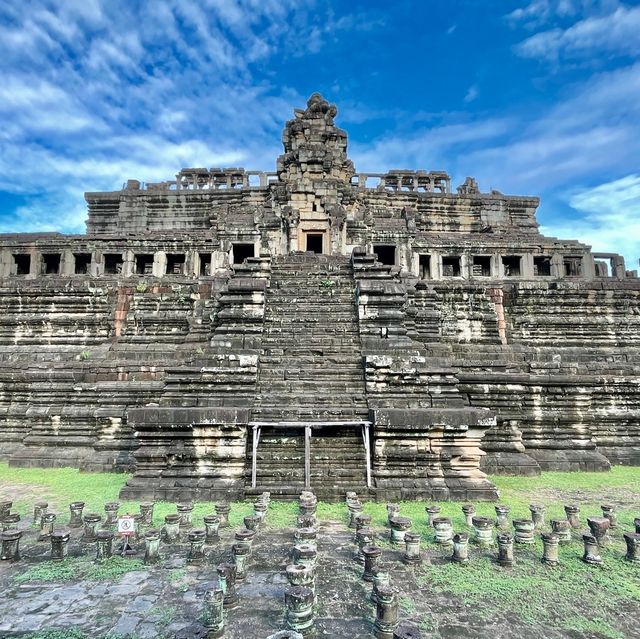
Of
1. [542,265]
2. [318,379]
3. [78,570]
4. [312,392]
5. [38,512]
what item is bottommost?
[78,570]

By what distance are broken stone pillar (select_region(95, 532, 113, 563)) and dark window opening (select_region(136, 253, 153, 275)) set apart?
63.9 feet

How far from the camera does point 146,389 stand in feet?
36.3

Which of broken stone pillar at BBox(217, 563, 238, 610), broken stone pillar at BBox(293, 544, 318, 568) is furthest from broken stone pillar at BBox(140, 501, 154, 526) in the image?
broken stone pillar at BBox(293, 544, 318, 568)

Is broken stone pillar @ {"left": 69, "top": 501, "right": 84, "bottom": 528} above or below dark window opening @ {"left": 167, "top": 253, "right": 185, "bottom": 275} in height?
below

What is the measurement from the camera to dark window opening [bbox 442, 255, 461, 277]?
72.0 ft

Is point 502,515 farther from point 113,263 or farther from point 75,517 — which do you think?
point 113,263

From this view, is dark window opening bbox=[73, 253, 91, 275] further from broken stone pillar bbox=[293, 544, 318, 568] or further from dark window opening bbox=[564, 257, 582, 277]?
dark window opening bbox=[564, 257, 582, 277]

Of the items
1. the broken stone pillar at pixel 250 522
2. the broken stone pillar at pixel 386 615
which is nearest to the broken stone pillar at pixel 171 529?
the broken stone pillar at pixel 250 522

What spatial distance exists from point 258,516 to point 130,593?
201cm

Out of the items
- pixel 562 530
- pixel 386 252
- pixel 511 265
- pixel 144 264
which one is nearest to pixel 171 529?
pixel 562 530

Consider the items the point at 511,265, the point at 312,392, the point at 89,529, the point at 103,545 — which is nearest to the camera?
the point at 103,545

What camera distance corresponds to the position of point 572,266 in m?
23.8

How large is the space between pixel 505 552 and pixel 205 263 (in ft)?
66.7

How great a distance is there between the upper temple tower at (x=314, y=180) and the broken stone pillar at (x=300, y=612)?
743 inches
